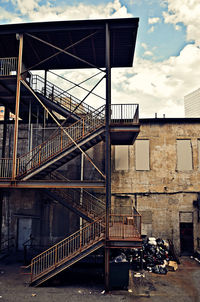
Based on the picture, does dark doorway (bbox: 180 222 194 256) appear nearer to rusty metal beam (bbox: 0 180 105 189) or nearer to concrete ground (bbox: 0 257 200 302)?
concrete ground (bbox: 0 257 200 302)

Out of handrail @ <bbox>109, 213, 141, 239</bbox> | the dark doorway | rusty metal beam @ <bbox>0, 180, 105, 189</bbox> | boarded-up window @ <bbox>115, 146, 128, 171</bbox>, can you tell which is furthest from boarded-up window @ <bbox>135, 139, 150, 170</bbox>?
rusty metal beam @ <bbox>0, 180, 105, 189</bbox>

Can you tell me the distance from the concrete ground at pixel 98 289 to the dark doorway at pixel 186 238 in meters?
3.17

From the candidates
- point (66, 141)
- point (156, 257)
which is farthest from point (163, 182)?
point (66, 141)

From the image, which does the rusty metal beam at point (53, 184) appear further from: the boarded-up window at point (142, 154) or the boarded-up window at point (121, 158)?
the boarded-up window at point (142, 154)

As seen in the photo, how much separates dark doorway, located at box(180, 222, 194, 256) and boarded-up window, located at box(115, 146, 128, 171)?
Result: 18.4ft

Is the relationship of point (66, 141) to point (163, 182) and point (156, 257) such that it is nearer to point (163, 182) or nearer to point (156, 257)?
point (163, 182)

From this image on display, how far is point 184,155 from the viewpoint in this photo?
15805mm

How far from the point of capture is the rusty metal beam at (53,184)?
1044 cm

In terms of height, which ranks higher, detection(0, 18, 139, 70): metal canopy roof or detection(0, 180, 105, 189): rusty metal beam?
detection(0, 18, 139, 70): metal canopy roof

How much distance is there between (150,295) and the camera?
955 centimetres

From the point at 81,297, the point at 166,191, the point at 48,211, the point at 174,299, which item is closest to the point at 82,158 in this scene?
the point at 48,211

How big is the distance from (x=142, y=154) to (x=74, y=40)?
862cm

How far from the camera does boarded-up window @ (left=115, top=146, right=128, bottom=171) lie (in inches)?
625

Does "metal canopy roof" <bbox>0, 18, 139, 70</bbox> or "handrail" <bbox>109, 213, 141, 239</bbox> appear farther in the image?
"metal canopy roof" <bbox>0, 18, 139, 70</bbox>
